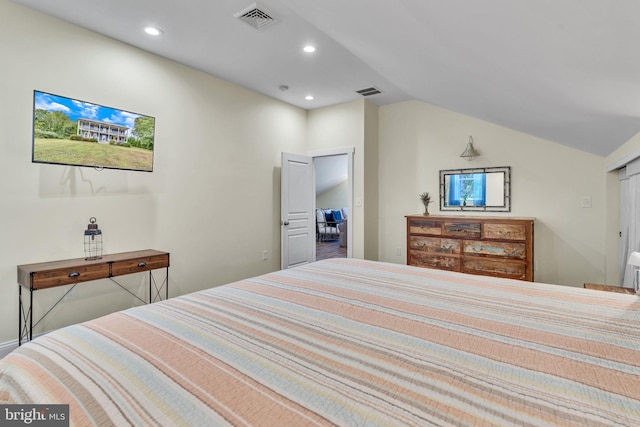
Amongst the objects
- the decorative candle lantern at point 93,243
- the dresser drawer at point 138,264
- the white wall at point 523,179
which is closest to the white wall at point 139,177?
the decorative candle lantern at point 93,243

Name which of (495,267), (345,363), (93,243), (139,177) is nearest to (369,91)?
(495,267)

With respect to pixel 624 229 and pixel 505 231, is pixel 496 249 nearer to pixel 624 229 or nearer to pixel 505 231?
pixel 505 231

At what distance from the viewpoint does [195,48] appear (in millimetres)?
3129

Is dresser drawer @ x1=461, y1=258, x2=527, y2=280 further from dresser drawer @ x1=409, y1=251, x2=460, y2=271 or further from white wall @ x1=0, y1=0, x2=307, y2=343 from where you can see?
white wall @ x1=0, y1=0, x2=307, y2=343

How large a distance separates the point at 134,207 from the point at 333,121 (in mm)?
3057

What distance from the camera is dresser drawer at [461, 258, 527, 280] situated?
333cm

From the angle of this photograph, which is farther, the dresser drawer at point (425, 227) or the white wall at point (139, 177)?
the dresser drawer at point (425, 227)

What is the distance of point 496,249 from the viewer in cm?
346

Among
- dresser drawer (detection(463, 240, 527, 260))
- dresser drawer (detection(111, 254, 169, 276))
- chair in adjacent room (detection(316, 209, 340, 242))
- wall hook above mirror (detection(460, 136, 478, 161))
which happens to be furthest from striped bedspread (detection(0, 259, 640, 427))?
chair in adjacent room (detection(316, 209, 340, 242))

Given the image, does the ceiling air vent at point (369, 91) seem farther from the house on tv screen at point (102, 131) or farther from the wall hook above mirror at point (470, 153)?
the house on tv screen at point (102, 131)

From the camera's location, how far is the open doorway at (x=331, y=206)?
311 inches

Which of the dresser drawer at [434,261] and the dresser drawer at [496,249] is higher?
the dresser drawer at [496,249]

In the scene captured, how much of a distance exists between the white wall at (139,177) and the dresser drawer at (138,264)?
0.37 m

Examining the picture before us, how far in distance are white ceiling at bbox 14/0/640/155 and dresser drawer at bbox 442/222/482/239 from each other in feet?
3.94
